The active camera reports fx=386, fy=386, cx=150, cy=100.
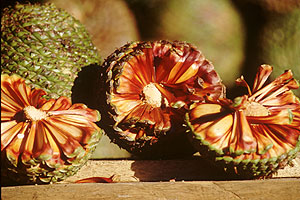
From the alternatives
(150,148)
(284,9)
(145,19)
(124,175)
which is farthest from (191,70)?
(284,9)

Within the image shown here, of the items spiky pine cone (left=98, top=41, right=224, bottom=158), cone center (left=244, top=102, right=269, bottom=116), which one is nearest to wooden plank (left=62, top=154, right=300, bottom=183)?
spiky pine cone (left=98, top=41, right=224, bottom=158)

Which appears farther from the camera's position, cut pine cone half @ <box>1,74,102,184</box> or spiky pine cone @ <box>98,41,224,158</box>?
spiky pine cone @ <box>98,41,224,158</box>

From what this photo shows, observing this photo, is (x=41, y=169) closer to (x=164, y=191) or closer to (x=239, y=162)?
(x=164, y=191)

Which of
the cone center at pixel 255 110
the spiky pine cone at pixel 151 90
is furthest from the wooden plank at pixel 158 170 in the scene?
the cone center at pixel 255 110

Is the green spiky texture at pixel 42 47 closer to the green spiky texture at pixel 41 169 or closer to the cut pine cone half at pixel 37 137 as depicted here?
the cut pine cone half at pixel 37 137

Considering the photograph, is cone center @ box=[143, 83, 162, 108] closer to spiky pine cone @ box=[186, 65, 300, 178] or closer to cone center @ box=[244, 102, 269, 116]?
spiky pine cone @ box=[186, 65, 300, 178]

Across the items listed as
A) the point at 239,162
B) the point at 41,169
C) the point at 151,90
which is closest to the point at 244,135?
the point at 239,162
